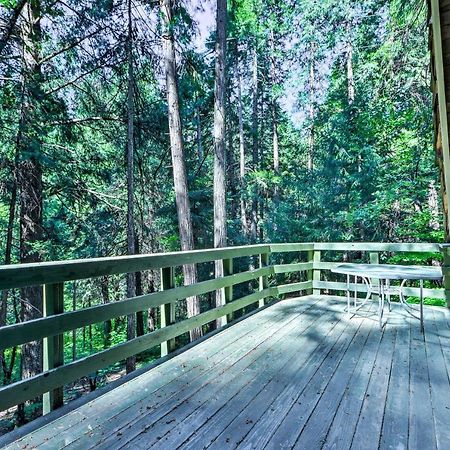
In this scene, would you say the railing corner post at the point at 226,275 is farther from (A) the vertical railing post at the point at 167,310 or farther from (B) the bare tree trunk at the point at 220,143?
(B) the bare tree trunk at the point at 220,143

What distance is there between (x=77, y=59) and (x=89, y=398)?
6790 mm

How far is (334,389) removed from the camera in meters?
2.20

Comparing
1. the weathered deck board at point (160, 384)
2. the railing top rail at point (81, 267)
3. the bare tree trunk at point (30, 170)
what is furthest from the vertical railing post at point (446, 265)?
the bare tree trunk at point (30, 170)

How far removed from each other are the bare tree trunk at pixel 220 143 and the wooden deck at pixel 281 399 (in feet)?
11.9

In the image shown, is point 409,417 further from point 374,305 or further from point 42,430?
point 374,305

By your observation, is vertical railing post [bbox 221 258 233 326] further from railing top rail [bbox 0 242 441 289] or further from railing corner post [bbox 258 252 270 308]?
railing corner post [bbox 258 252 270 308]

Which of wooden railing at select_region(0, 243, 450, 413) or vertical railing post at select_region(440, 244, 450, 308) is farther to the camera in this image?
vertical railing post at select_region(440, 244, 450, 308)

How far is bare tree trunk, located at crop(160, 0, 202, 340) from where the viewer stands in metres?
6.66

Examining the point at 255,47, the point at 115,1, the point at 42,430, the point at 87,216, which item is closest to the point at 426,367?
the point at 42,430

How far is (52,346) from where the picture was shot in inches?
76.2

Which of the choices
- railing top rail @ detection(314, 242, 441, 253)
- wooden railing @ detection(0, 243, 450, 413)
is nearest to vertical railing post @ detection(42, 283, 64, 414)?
wooden railing @ detection(0, 243, 450, 413)

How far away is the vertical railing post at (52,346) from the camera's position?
75.4 inches

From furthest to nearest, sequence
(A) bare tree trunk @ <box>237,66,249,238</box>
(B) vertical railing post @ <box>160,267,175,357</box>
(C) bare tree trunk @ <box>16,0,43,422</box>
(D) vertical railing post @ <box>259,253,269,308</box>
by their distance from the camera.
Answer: (A) bare tree trunk @ <box>237,66,249,238</box> → (C) bare tree trunk @ <box>16,0,43,422</box> → (D) vertical railing post @ <box>259,253,269,308</box> → (B) vertical railing post @ <box>160,267,175,357</box>

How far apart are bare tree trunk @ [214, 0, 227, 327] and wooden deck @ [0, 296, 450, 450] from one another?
11.9 feet
